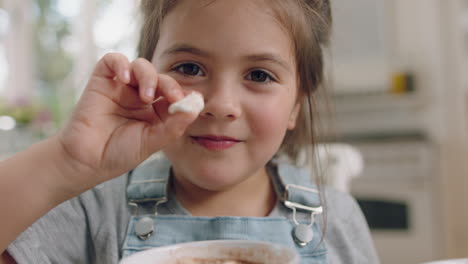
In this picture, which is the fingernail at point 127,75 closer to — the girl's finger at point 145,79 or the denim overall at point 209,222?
the girl's finger at point 145,79

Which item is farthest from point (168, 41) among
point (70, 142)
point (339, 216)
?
point (339, 216)

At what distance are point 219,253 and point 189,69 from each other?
343 mm

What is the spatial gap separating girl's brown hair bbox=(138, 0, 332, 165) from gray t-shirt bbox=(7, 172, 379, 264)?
202 millimetres

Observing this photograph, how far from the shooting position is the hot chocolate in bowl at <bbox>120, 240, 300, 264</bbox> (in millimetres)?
517

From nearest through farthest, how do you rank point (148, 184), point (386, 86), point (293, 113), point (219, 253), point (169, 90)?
point (219, 253)
point (169, 90)
point (148, 184)
point (293, 113)
point (386, 86)

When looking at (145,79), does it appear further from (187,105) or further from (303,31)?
(303,31)

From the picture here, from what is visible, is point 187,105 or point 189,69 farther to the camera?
point 189,69

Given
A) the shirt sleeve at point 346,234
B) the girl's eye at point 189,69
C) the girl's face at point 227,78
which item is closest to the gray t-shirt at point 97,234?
the shirt sleeve at point 346,234

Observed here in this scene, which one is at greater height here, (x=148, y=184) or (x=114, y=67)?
(x=114, y=67)

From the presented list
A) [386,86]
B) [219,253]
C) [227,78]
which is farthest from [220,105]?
[386,86]

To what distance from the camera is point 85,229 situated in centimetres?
82

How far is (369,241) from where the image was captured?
97 cm

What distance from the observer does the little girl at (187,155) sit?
0.64 meters

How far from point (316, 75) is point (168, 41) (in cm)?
35
